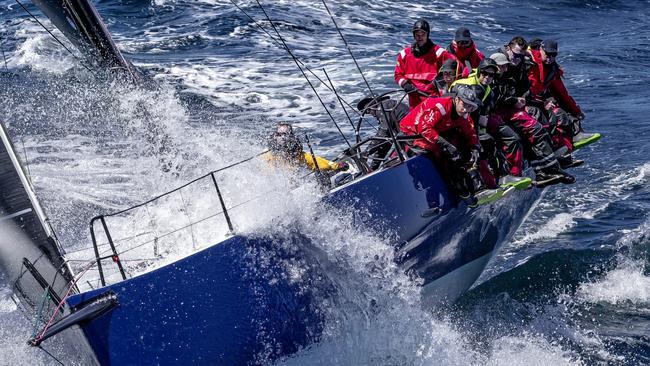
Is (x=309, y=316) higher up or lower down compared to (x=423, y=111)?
lower down

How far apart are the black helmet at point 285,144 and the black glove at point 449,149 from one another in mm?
997

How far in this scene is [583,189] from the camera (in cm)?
984

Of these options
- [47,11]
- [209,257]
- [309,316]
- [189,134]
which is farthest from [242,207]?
[189,134]

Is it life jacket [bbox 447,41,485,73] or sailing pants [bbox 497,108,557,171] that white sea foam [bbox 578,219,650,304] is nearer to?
sailing pants [bbox 497,108,557,171]

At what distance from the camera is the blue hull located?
4.92 meters

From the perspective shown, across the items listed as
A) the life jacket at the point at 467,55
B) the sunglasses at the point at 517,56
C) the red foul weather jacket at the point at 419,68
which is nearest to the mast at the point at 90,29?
the red foul weather jacket at the point at 419,68

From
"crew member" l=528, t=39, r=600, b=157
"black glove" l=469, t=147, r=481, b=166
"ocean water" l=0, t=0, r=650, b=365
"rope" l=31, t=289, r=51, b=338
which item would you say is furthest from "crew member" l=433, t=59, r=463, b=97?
"rope" l=31, t=289, r=51, b=338

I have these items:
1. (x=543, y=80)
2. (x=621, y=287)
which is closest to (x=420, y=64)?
(x=543, y=80)

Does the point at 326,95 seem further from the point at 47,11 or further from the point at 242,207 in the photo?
the point at 242,207

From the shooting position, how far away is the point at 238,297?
5.11 meters

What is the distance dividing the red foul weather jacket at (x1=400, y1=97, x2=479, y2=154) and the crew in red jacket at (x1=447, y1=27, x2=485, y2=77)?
116 centimetres

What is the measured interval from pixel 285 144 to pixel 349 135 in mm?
5147

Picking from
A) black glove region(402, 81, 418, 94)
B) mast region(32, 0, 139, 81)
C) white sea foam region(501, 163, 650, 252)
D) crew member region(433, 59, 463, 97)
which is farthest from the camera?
white sea foam region(501, 163, 650, 252)

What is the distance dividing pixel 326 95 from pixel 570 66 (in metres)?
4.35
